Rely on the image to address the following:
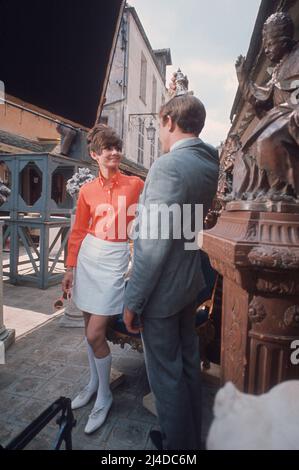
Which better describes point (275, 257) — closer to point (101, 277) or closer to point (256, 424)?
point (256, 424)

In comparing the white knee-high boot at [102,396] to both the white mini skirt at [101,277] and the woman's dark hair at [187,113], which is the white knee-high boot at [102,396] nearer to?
the white mini skirt at [101,277]

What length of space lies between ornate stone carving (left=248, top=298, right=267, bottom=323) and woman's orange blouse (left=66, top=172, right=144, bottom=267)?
1.16 metres

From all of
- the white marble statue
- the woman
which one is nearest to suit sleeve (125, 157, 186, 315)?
the white marble statue

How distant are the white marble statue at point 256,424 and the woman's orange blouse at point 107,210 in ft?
4.37

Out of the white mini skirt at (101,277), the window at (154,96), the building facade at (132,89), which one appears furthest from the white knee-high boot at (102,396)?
the window at (154,96)

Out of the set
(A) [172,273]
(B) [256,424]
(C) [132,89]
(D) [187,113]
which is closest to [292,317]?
(B) [256,424]

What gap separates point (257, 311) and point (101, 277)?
1189mm

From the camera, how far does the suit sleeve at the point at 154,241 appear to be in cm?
142

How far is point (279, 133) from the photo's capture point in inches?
46.5

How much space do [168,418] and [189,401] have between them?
0.14 metres

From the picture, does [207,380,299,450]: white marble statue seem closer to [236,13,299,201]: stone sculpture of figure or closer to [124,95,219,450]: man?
[124,95,219,450]: man

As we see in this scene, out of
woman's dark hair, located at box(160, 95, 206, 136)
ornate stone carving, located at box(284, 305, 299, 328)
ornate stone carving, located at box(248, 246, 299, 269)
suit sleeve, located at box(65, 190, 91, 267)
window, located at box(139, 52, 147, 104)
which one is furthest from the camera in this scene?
window, located at box(139, 52, 147, 104)

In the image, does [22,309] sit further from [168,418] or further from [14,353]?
[168,418]

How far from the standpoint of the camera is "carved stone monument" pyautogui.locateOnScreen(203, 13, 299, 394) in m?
1.12
